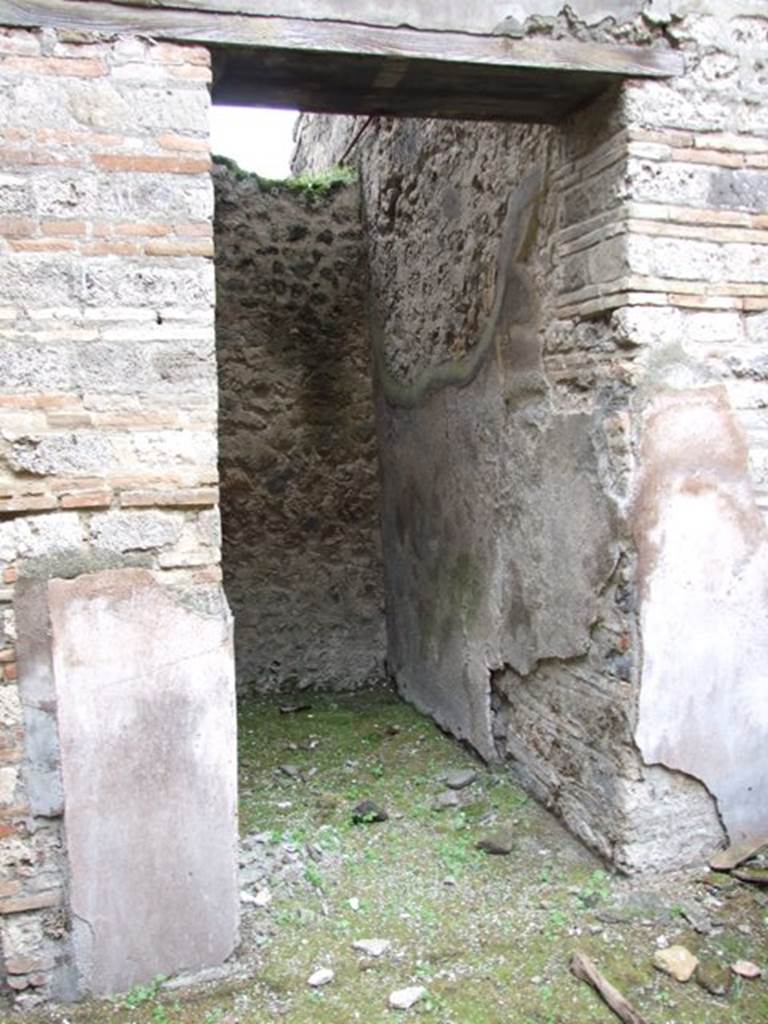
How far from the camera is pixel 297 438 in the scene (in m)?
5.52

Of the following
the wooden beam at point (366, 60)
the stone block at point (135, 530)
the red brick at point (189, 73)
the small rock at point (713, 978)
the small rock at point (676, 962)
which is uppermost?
the wooden beam at point (366, 60)

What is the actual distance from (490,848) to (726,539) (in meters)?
1.45

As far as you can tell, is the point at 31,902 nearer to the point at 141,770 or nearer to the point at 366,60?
the point at 141,770

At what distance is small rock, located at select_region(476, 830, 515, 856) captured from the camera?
3.61 m

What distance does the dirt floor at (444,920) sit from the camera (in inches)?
108

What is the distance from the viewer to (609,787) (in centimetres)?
337

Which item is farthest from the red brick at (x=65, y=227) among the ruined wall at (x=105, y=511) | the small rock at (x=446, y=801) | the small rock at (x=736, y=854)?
the small rock at (x=736, y=854)

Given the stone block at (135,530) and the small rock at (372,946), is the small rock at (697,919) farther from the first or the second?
the stone block at (135,530)

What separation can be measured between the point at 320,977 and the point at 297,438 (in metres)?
3.23

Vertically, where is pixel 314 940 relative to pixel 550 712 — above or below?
below

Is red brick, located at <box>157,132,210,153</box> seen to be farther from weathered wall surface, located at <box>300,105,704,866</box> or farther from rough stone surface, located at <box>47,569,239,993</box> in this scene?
weathered wall surface, located at <box>300,105,704,866</box>

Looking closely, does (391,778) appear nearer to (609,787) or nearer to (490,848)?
(490,848)

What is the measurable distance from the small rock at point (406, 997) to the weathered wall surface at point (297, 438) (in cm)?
287

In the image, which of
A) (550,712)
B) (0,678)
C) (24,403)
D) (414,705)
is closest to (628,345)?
(550,712)
